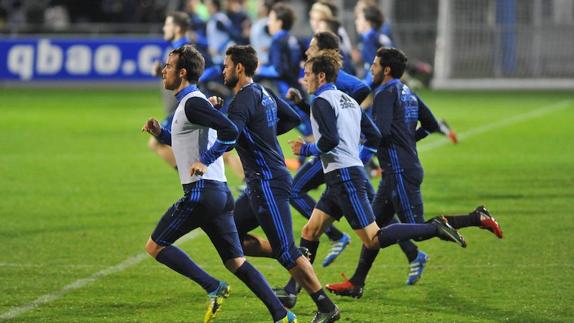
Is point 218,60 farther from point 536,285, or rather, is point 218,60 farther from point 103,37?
point 536,285

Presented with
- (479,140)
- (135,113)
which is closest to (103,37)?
(135,113)

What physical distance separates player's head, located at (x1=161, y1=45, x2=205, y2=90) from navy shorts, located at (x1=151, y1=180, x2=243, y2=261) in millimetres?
652

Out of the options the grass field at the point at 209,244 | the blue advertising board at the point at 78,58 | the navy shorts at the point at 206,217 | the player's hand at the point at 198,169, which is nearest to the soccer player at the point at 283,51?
the grass field at the point at 209,244

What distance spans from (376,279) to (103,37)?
21.7 meters

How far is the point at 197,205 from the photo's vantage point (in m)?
7.43

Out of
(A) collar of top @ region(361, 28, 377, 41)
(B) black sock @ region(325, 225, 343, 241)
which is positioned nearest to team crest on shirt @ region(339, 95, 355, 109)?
(B) black sock @ region(325, 225, 343, 241)

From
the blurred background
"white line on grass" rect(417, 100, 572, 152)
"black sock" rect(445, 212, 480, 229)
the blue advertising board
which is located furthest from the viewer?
the blue advertising board

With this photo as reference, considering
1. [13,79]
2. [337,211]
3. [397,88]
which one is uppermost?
[397,88]

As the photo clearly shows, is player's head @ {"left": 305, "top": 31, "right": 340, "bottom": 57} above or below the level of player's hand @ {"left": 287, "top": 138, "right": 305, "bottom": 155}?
above

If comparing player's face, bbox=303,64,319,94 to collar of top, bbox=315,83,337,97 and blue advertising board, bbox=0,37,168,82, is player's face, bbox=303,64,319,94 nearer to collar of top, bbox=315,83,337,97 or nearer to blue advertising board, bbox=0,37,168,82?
collar of top, bbox=315,83,337,97

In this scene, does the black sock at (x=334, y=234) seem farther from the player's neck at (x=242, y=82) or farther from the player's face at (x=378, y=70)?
the player's neck at (x=242, y=82)

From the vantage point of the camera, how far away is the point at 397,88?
28.1ft

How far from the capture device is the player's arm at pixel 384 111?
8461 mm

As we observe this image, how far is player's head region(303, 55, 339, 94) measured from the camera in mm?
7883
